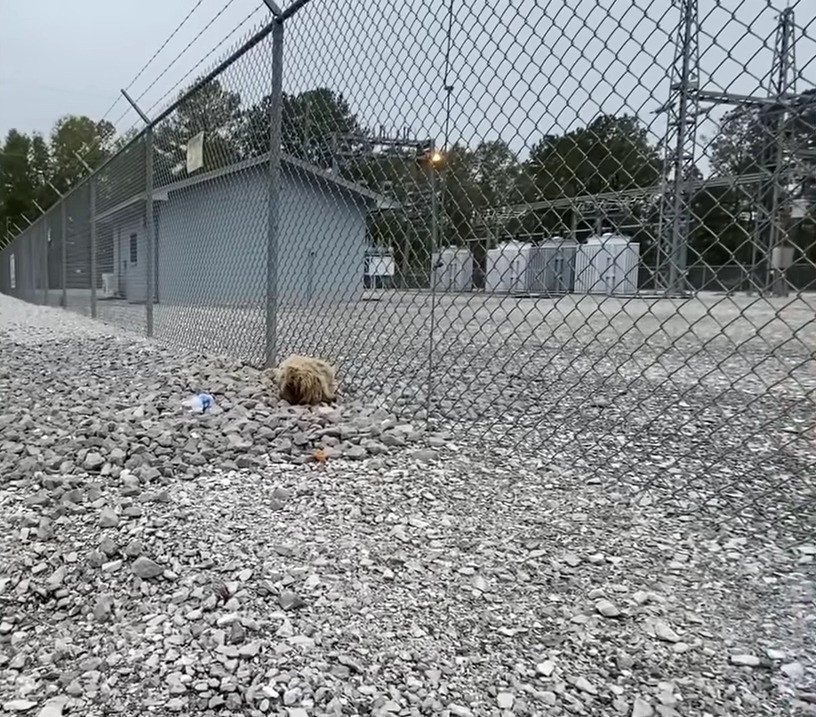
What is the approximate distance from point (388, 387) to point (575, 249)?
1.30 metres

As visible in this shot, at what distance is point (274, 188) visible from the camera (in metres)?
3.32

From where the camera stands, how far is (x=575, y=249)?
6.97 feet

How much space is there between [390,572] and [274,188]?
92.9 inches

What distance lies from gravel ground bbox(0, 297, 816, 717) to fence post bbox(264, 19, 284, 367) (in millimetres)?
1002

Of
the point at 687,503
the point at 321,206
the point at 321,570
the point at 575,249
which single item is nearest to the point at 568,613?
the point at 321,570

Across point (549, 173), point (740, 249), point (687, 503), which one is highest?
point (549, 173)

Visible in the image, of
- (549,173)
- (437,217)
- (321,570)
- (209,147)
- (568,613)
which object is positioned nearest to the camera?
(568,613)

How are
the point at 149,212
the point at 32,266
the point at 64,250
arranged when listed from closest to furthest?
the point at 149,212, the point at 64,250, the point at 32,266

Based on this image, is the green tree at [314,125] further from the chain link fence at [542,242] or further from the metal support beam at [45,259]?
the metal support beam at [45,259]

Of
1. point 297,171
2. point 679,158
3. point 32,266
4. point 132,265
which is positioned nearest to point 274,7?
point 297,171

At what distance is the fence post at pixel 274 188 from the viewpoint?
3.23 m

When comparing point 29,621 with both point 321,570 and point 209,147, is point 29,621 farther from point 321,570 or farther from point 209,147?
point 209,147

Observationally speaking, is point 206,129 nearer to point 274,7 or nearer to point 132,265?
point 274,7

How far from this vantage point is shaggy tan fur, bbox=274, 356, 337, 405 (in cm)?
277
